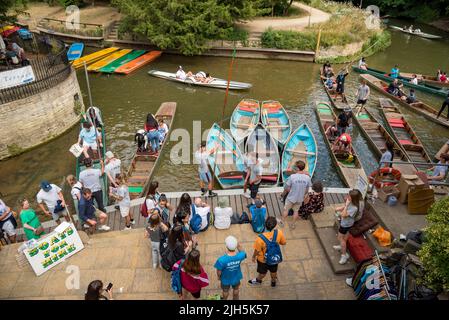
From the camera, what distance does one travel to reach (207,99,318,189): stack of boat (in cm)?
1146

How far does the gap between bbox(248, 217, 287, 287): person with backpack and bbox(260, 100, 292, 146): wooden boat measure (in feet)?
26.4

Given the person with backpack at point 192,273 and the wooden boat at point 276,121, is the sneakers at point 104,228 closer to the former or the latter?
the person with backpack at point 192,273

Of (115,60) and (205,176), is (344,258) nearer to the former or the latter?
(205,176)

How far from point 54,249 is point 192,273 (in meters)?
3.65

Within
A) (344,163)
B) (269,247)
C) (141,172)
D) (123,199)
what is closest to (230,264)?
(269,247)

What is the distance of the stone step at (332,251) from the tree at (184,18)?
18608mm

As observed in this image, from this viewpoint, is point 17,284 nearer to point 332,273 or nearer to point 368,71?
point 332,273

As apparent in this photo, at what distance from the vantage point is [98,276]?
6.99 meters

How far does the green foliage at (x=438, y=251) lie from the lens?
14.4 feet

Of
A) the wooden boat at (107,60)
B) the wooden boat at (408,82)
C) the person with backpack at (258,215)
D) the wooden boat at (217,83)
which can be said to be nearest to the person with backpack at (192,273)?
the person with backpack at (258,215)

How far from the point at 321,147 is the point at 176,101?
28.9 ft

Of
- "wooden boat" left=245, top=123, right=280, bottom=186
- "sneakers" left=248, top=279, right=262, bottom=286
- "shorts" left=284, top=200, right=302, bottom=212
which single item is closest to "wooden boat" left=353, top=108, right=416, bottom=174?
"wooden boat" left=245, top=123, right=280, bottom=186

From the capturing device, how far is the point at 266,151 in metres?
12.6
